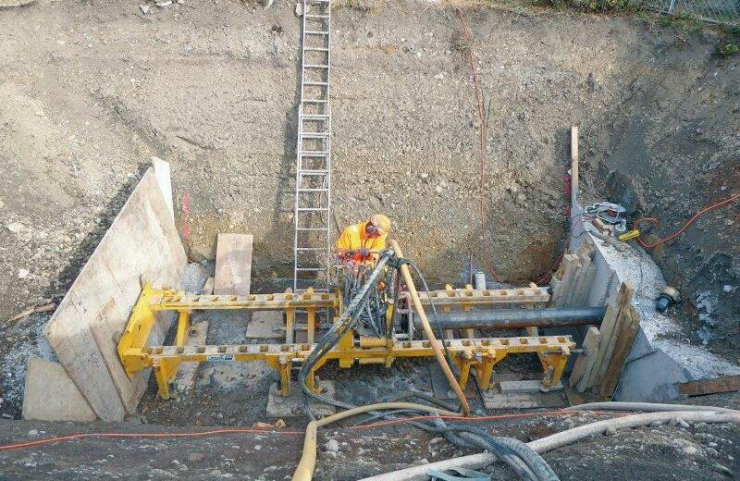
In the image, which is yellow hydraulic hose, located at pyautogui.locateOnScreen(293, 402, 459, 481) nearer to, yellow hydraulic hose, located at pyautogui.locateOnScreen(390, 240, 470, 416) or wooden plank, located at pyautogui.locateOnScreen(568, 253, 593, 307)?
yellow hydraulic hose, located at pyautogui.locateOnScreen(390, 240, 470, 416)

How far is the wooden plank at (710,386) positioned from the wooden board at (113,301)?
666cm

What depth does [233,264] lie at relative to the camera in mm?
8312

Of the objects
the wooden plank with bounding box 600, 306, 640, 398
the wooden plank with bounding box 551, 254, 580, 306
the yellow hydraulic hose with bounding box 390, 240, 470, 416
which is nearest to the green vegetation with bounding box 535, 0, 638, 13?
the wooden plank with bounding box 551, 254, 580, 306

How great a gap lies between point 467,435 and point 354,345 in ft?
8.84

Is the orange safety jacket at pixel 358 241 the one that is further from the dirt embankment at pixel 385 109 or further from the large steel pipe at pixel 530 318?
→ the dirt embankment at pixel 385 109

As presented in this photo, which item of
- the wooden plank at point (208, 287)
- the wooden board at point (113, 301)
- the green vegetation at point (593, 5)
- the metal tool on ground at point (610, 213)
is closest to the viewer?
the wooden board at point (113, 301)

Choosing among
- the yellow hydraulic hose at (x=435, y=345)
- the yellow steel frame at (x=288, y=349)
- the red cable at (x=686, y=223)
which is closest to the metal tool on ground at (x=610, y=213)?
the red cable at (x=686, y=223)

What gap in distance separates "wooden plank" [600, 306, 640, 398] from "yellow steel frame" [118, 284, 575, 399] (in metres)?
0.67

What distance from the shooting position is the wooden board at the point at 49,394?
5.06m

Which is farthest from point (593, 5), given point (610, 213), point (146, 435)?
point (146, 435)

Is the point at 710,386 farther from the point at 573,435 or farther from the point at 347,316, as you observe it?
the point at 347,316

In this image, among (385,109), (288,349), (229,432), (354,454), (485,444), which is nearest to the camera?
(485,444)

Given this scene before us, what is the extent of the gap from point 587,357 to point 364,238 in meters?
3.45

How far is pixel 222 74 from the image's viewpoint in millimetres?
8727
